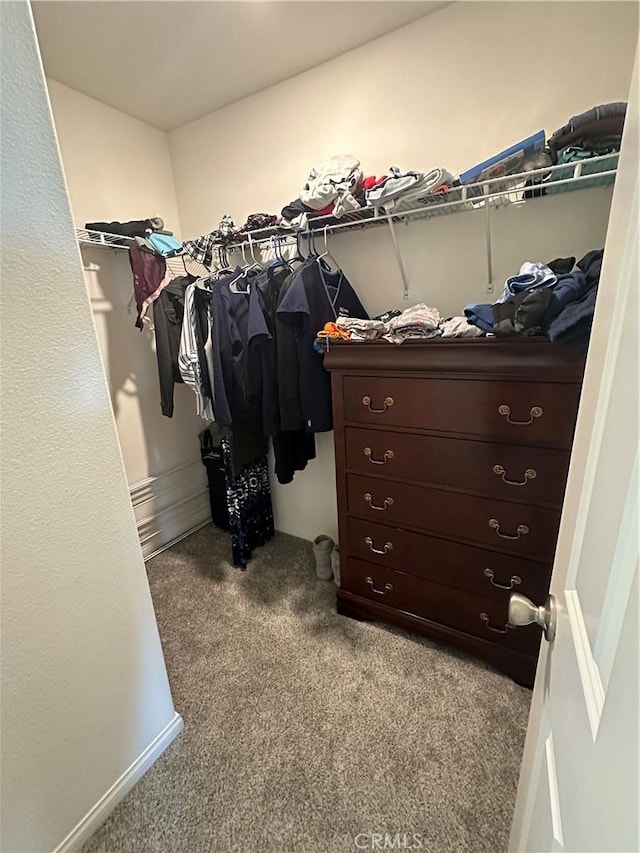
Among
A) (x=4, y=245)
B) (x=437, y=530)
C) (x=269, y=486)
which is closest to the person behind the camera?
(x=4, y=245)

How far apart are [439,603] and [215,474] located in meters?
1.58

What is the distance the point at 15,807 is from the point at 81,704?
0.73ft

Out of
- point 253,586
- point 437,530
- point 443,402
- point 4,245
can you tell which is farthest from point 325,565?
point 4,245

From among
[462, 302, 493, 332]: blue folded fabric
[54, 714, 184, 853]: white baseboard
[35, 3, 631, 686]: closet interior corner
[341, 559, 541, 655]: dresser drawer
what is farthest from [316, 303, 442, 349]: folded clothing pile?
[54, 714, 184, 853]: white baseboard

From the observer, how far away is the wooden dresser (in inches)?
49.7

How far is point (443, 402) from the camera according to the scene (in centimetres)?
140

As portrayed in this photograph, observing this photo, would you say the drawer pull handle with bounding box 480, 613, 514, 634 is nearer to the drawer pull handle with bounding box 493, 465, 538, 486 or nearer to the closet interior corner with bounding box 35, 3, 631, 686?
the closet interior corner with bounding box 35, 3, 631, 686

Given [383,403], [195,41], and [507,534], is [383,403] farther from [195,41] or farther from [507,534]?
[195,41]

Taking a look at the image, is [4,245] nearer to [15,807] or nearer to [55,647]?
[55,647]

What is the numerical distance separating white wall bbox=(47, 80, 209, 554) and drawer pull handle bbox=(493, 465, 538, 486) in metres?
1.98

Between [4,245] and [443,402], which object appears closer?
[4,245]

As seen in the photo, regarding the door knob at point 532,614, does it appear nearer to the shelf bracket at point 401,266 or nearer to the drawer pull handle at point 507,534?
the drawer pull handle at point 507,534

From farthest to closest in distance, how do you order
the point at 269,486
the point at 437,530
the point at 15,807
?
the point at 269,486 < the point at 437,530 < the point at 15,807

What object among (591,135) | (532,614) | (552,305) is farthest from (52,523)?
(591,135)
